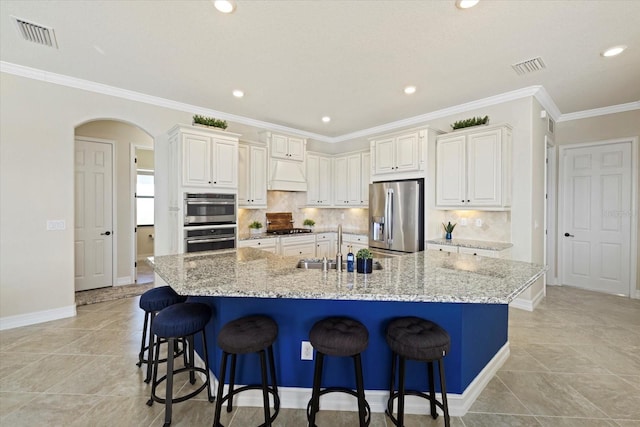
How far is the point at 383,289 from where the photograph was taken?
1.66 meters

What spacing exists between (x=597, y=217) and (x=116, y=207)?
8.10 meters

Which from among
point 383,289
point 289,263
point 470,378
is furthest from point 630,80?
point 289,263

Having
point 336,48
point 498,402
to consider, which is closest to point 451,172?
point 336,48

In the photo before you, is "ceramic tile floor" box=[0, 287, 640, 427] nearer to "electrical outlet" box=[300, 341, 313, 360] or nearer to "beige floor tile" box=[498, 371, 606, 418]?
"beige floor tile" box=[498, 371, 606, 418]

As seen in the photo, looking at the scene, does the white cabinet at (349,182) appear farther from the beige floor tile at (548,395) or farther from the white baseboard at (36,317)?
the white baseboard at (36,317)

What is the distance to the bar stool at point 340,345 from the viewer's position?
1.64 metres

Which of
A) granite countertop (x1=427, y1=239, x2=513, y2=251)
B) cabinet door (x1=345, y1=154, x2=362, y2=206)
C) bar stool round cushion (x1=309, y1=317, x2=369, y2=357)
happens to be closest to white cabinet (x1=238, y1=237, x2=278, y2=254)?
cabinet door (x1=345, y1=154, x2=362, y2=206)

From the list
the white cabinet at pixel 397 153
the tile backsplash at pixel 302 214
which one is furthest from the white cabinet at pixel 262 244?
the white cabinet at pixel 397 153

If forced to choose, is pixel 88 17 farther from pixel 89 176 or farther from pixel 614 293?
pixel 614 293

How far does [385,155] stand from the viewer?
487cm

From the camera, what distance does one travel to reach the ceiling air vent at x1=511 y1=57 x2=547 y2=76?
3.04 m

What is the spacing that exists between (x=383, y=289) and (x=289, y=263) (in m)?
1.00

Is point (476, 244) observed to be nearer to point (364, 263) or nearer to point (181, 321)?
point (364, 263)

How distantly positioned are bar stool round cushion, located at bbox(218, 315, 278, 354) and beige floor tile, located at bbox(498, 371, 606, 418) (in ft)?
6.28
